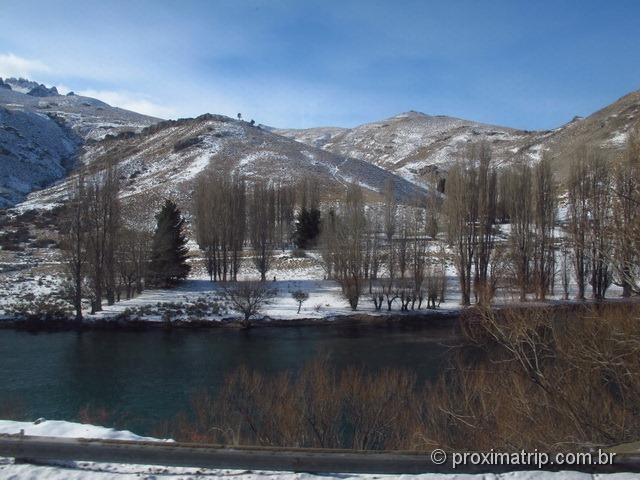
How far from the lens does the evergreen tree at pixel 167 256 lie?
130 feet

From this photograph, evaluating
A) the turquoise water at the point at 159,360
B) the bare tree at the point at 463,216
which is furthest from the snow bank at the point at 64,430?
the bare tree at the point at 463,216

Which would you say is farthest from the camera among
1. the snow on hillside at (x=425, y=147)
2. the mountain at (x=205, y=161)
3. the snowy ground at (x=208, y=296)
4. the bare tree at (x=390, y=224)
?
the snow on hillside at (x=425, y=147)

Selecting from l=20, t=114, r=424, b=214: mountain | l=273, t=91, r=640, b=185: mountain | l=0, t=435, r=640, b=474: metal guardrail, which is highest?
l=273, t=91, r=640, b=185: mountain

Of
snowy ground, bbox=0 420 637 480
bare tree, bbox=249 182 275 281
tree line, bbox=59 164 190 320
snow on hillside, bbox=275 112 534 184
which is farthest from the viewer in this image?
snow on hillside, bbox=275 112 534 184

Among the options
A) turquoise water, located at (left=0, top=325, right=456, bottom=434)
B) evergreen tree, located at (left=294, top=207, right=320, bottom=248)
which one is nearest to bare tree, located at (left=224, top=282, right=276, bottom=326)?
turquoise water, located at (left=0, top=325, right=456, bottom=434)

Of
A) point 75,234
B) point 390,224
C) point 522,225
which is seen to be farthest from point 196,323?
point 522,225

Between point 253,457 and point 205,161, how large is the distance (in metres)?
95.3

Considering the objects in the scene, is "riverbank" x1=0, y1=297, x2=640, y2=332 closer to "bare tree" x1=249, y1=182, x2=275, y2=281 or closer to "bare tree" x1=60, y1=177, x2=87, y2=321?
"bare tree" x1=60, y1=177, x2=87, y2=321

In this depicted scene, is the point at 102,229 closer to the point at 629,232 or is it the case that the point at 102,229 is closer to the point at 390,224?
the point at 390,224

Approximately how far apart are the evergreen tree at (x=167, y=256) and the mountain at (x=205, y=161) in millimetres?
34626

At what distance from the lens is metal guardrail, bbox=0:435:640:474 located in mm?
5133

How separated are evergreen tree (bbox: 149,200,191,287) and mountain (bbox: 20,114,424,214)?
3463cm

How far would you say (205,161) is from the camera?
317ft

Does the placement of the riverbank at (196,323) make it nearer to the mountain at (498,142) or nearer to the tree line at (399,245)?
the tree line at (399,245)
